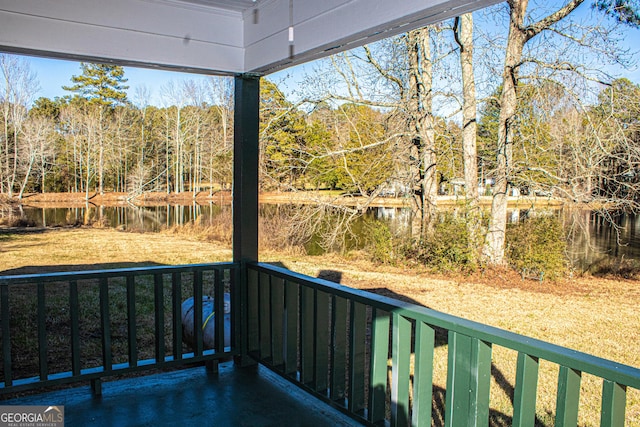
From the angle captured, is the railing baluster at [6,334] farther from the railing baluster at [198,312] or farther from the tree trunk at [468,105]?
the tree trunk at [468,105]

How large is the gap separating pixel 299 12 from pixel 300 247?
8.10 metres

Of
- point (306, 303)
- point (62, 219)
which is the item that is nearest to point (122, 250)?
point (62, 219)

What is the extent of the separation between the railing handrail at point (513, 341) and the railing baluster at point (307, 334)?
18cm

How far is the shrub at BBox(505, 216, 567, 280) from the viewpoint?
8688 mm

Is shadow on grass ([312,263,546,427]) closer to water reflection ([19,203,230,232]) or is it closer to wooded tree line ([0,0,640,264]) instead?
wooded tree line ([0,0,640,264])

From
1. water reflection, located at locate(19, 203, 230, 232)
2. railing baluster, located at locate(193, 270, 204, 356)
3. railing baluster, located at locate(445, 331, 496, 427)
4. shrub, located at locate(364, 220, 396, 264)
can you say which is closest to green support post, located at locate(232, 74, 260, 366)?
railing baluster, located at locate(193, 270, 204, 356)

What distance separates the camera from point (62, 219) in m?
12.4

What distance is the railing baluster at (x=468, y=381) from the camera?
1759mm

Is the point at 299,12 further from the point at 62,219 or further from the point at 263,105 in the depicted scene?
the point at 62,219

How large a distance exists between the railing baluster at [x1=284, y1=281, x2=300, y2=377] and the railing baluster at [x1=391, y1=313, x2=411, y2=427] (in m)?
0.90

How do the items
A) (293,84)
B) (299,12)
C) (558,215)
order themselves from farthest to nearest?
(293,84), (558,215), (299,12)

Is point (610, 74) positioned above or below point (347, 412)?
above

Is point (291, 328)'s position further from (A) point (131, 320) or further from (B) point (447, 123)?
(B) point (447, 123)

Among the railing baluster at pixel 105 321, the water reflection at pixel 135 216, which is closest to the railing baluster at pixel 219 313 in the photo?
the railing baluster at pixel 105 321
